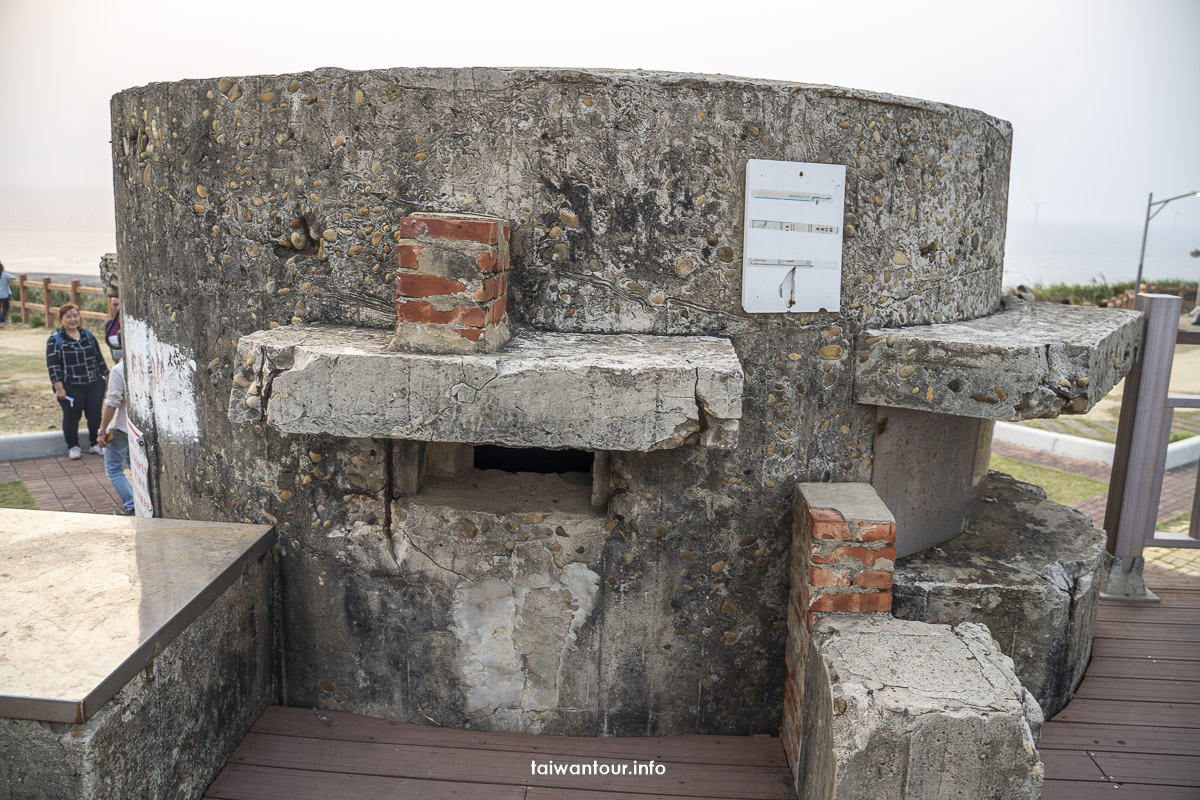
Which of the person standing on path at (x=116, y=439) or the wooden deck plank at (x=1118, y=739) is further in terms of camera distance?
the person standing on path at (x=116, y=439)

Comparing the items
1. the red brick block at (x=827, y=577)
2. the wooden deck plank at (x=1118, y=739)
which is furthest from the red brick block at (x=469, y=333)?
the wooden deck plank at (x=1118, y=739)

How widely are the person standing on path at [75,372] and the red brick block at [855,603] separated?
7225 millimetres

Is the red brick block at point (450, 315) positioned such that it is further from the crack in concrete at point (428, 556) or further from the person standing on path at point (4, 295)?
the person standing on path at point (4, 295)

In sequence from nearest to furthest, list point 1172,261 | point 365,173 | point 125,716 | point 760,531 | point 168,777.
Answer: point 125,716, point 168,777, point 365,173, point 760,531, point 1172,261

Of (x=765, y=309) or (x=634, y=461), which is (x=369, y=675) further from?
(x=765, y=309)

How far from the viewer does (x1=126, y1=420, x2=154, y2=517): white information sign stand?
15.1 feet

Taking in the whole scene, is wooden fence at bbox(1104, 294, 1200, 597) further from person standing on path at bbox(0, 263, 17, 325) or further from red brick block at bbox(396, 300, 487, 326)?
person standing on path at bbox(0, 263, 17, 325)

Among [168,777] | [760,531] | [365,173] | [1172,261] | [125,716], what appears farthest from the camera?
[1172,261]

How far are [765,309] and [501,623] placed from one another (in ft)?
5.96

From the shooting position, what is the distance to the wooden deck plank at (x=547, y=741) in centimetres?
379

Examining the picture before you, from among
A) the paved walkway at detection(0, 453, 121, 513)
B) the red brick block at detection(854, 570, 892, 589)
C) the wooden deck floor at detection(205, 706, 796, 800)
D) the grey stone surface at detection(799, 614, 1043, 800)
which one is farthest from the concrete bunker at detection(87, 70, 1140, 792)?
the paved walkway at detection(0, 453, 121, 513)

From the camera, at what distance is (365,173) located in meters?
3.48

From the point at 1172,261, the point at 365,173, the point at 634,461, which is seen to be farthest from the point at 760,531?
the point at 1172,261

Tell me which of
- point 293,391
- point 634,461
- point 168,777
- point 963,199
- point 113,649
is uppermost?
point 963,199
